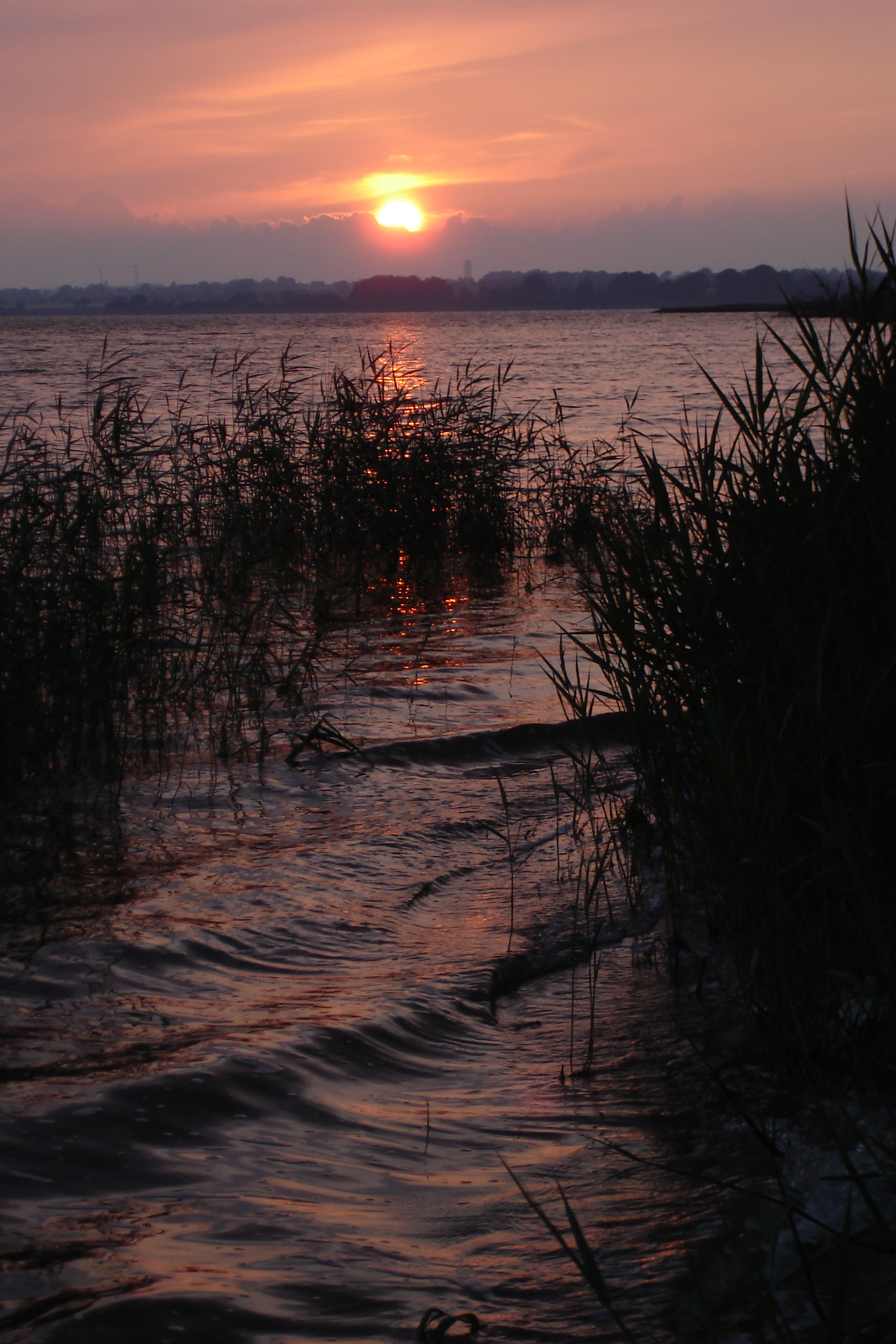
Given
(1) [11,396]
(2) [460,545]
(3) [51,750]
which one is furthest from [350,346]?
(3) [51,750]

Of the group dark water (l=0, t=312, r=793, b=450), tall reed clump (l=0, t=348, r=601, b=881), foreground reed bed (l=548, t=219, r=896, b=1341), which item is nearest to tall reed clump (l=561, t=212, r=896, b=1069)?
foreground reed bed (l=548, t=219, r=896, b=1341)

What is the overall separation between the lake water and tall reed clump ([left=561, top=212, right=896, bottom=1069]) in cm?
51

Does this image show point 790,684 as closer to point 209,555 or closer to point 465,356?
point 209,555

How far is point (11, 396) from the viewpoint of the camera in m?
23.7

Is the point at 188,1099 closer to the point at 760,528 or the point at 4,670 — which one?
the point at 760,528

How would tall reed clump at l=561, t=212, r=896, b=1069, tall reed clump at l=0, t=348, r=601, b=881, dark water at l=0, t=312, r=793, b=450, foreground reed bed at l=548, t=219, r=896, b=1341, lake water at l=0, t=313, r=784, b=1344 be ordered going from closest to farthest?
lake water at l=0, t=313, r=784, b=1344, foreground reed bed at l=548, t=219, r=896, b=1341, tall reed clump at l=561, t=212, r=896, b=1069, tall reed clump at l=0, t=348, r=601, b=881, dark water at l=0, t=312, r=793, b=450

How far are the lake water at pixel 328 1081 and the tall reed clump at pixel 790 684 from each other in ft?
1.68

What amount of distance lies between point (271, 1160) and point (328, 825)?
2583 millimetres

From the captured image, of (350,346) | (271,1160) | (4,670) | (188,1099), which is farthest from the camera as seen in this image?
(350,346)

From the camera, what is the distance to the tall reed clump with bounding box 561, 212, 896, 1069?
2.63 meters

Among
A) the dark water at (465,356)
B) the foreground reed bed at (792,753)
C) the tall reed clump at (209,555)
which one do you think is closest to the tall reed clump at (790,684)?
the foreground reed bed at (792,753)

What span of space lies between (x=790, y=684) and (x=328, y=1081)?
166cm

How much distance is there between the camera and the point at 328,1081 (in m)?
2.95

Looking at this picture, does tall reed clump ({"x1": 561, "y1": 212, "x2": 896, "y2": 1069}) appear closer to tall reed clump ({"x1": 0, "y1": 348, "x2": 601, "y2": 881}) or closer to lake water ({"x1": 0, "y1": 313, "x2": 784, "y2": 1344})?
lake water ({"x1": 0, "y1": 313, "x2": 784, "y2": 1344})
